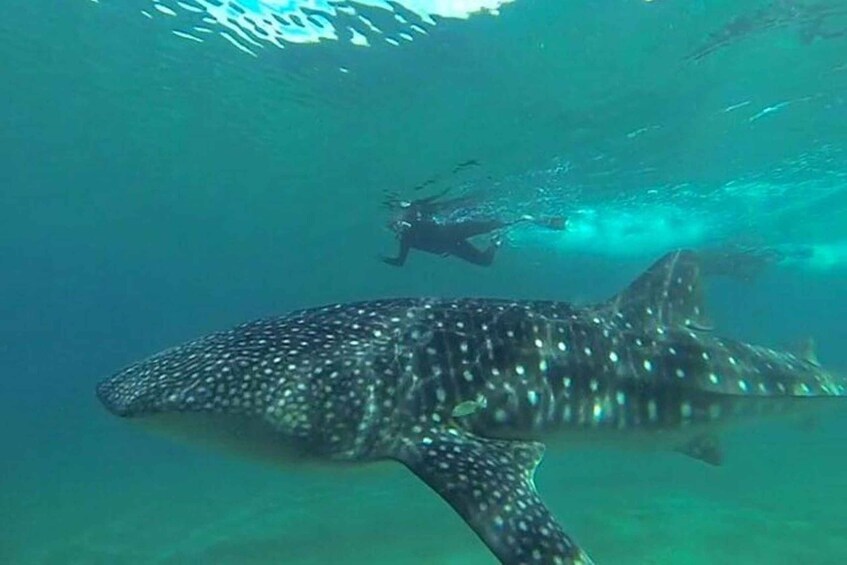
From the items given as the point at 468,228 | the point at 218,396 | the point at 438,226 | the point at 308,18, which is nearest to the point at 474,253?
the point at 468,228

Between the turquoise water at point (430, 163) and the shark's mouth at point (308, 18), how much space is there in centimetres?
10

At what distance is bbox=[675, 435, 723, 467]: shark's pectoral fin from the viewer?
7.99 m

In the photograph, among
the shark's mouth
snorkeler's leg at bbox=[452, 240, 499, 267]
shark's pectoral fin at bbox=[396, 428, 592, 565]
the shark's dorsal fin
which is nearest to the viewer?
shark's pectoral fin at bbox=[396, 428, 592, 565]

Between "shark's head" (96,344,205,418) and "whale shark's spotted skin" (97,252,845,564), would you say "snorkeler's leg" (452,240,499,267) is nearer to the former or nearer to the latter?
"whale shark's spotted skin" (97,252,845,564)

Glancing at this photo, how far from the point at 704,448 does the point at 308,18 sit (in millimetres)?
13329

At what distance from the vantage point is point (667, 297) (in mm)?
8148

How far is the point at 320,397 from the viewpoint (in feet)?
19.1

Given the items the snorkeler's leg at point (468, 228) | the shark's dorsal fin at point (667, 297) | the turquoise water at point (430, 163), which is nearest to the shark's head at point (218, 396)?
the turquoise water at point (430, 163)

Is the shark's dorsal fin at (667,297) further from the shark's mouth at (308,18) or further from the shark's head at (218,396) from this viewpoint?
the shark's mouth at (308,18)

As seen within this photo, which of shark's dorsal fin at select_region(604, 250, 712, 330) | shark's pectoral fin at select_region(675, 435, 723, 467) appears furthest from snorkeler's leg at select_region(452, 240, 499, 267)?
shark's pectoral fin at select_region(675, 435, 723, 467)

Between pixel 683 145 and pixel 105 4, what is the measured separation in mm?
17295

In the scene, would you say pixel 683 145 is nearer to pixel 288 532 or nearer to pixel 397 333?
pixel 288 532

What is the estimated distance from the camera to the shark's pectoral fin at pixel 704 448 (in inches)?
315

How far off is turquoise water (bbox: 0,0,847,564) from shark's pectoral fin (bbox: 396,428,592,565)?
84 cm
